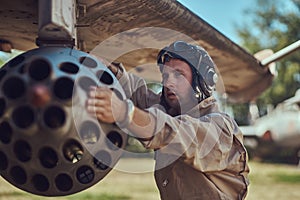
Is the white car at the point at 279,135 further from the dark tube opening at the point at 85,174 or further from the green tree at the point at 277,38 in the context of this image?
the dark tube opening at the point at 85,174

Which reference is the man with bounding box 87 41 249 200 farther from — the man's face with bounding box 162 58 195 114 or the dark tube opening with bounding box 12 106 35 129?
the dark tube opening with bounding box 12 106 35 129

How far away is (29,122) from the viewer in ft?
7.72

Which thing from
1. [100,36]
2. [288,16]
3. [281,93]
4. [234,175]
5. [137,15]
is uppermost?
[137,15]

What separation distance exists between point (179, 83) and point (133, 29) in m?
1.39

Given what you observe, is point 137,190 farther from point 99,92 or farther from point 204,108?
point 99,92

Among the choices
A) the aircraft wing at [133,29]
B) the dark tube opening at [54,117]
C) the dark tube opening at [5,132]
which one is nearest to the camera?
the dark tube opening at [54,117]

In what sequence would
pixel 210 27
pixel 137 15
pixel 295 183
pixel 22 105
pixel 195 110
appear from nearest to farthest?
pixel 22 105, pixel 195 110, pixel 137 15, pixel 210 27, pixel 295 183

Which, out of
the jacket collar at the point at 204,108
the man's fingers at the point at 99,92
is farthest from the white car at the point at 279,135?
the man's fingers at the point at 99,92

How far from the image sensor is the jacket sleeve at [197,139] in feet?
8.76

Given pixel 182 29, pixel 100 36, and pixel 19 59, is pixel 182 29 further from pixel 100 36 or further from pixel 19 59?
pixel 19 59

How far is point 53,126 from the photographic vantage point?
236 centimetres

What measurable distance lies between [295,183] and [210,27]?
13.0 meters

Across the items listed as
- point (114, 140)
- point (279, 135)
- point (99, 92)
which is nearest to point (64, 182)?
point (114, 140)

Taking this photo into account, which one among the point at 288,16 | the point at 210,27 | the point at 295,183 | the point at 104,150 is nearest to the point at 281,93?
the point at 288,16
